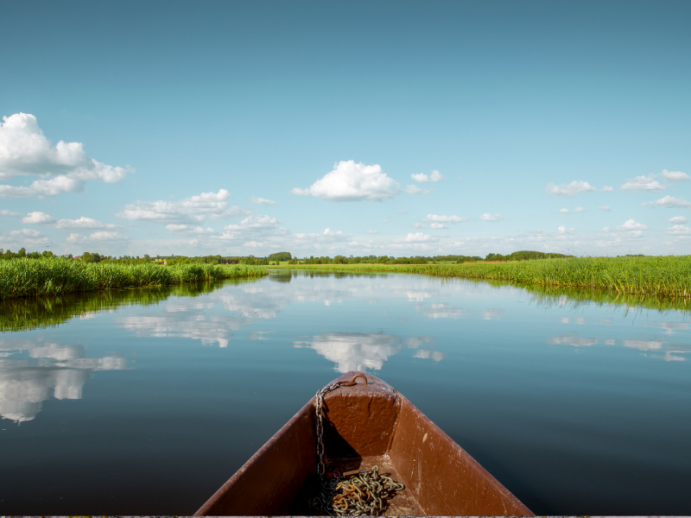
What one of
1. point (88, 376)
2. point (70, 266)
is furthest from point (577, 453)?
point (70, 266)

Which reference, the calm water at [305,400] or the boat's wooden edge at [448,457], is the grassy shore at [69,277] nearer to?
the calm water at [305,400]

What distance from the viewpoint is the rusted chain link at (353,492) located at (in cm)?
265

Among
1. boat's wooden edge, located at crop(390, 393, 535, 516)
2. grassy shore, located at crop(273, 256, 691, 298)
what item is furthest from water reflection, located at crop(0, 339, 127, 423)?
grassy shore, located at crop(273, 256, 691, 298)

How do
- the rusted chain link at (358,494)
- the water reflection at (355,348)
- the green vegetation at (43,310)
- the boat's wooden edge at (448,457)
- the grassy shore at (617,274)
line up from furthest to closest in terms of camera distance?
the grassy shore at (617,274)
the green vegetation at (43,310)
the water reflection at (355,348)
the rusted chain link at (358,494)
the boat's wooden edge at (448,457)

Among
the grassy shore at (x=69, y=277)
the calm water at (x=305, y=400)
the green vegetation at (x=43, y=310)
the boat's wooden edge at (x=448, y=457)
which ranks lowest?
the calm water at (x=305, y=400)

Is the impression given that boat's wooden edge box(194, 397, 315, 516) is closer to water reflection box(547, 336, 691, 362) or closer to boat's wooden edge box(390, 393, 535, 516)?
boat's wooden edge box(390, 393, 535, 516)

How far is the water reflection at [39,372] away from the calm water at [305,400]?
0.03 metres

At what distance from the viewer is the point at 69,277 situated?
18.3 meters

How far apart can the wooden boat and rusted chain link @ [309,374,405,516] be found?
0.06 m

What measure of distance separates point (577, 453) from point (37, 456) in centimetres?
501

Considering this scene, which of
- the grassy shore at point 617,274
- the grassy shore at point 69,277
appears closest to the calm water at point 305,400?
the grassy shore at point 69,277

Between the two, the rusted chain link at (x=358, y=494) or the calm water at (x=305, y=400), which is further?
the calm water at (x=305, y=400)

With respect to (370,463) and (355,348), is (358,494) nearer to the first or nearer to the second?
(370,463)

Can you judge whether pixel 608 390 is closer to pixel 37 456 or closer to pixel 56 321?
pixel 37 456
